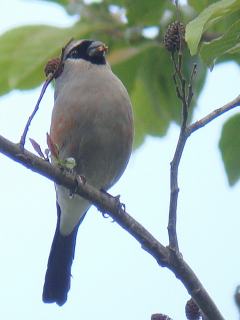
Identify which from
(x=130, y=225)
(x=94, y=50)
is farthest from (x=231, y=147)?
(x=94, y=50)

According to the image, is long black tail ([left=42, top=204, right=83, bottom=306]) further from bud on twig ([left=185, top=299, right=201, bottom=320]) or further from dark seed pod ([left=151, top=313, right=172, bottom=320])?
dark seed pod ([left=151, top=313, right=172, bottom=320])

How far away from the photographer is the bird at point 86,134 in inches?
143

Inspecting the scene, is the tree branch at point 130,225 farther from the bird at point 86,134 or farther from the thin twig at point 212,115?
the bird at point 86,134

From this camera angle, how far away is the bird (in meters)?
3.63

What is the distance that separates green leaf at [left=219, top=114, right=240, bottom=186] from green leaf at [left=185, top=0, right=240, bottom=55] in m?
0.77

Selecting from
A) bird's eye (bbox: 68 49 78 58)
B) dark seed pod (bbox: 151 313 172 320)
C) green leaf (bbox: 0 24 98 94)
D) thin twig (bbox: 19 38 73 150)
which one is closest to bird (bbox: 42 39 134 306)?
bird's eye (bbox: 68 49 78 58)

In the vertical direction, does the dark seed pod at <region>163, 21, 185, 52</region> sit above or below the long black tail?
below

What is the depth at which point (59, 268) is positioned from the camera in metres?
4.17

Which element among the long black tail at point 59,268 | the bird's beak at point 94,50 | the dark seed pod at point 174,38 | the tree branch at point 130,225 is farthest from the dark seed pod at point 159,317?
the bird's beak at point 94,50

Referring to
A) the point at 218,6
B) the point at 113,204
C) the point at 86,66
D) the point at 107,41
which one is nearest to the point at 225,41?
the point at 218,6

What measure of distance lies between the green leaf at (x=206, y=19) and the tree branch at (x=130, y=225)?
0.70m

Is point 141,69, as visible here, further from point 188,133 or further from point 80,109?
point 188,133

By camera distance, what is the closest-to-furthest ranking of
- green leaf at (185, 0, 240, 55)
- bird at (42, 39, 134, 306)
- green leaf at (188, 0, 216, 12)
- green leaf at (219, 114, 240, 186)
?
green leaf at (185, 0, 240, 55), green leaf at (219, 114, 240, 186), green leaf at (188, 0, 216, 12), bird at (42, 39, 134, 306)

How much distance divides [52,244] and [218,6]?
8.76ft
